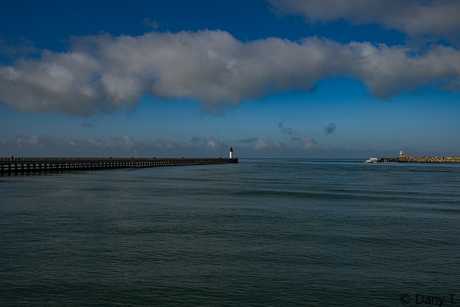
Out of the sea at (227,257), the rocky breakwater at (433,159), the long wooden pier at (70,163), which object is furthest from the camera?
the rocky breakwater at (433,159)

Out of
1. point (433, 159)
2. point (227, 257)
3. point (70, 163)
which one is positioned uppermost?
point (70, 163)

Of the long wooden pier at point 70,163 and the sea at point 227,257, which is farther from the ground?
the long wooden pier at point 70,163

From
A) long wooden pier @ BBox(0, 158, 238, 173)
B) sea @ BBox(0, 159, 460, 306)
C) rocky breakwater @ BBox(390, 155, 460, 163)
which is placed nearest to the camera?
sea @ BBox(0, 159, 460, 306)

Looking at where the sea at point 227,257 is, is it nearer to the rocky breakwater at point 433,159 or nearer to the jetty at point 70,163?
the jetty at point 70,163

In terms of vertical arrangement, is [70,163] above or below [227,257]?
above

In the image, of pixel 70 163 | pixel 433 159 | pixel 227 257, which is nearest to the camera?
pixel 227 257

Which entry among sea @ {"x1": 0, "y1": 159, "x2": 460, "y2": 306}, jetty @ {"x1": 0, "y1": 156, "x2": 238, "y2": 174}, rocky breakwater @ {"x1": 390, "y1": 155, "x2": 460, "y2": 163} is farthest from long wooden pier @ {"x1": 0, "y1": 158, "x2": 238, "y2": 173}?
rocky breakwater @ {"x1": 390, "y1": 155, "x2": 460, "y2": 163}

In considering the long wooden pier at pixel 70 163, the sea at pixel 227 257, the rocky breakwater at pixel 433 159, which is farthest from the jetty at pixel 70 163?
the rocky breakwater at pixel 433 159

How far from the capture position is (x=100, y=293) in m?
9.42

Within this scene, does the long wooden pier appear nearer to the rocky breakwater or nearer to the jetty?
the jetty

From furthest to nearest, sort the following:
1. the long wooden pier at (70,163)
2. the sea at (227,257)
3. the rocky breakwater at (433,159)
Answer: the rocky breakwater at (433,159), the long wooden pier at (70,163), the sea at (227,257)

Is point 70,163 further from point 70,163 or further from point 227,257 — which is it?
point 227,257

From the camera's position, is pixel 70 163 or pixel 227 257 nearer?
pixel 227 257

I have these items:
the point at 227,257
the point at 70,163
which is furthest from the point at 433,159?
the point at 227,257
